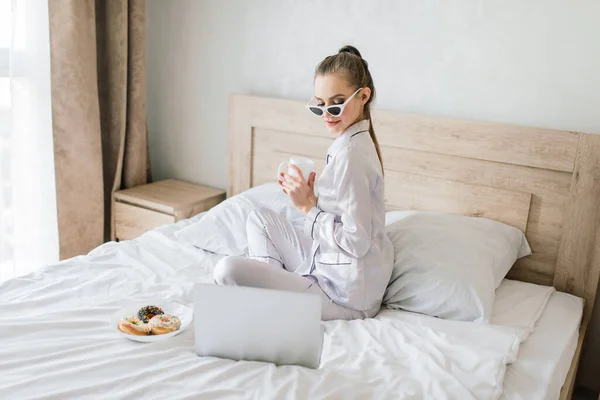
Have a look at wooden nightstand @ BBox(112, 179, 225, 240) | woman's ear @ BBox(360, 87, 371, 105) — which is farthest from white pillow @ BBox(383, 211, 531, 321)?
wooden nightstand @ BBox(112, 179, 225, 240)

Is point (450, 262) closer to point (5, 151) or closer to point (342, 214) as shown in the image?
point (342, 214)

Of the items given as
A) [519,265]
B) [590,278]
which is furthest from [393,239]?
[590,278]

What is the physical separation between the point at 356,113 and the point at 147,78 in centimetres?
168

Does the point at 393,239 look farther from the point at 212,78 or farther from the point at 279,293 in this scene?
the point at 212,78

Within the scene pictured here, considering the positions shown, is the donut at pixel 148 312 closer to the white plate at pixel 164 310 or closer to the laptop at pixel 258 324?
the white plate at pixel 164 310

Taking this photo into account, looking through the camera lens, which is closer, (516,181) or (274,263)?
(274,263)

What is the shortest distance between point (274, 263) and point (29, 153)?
1.35 meters

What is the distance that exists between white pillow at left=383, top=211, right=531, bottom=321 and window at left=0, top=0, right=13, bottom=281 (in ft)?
5.51

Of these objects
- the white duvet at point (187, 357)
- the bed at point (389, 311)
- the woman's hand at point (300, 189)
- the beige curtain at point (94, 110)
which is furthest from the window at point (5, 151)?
the woman's hand at point (300, 189)

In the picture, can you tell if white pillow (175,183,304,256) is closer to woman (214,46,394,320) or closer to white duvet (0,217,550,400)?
white duvet (0,217,550,400)

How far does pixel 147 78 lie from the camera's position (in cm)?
325

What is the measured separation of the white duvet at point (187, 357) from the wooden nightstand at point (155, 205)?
79cm

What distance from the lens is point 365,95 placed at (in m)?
1.91

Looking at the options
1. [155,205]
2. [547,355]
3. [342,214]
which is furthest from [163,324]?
[155,205]
